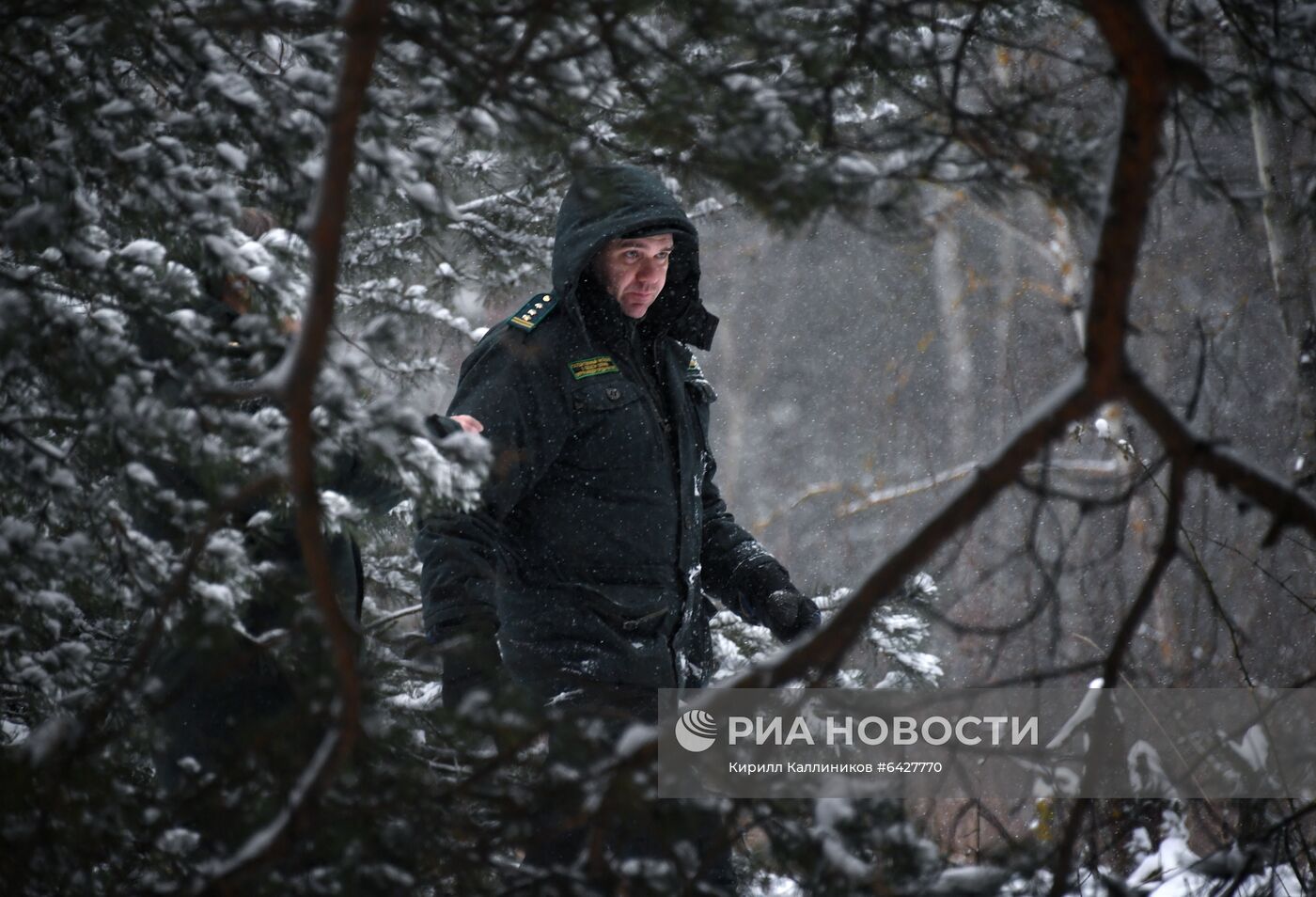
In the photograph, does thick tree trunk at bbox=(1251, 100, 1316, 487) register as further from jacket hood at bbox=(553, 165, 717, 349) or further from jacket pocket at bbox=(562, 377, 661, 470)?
jacket pocket at bbox=(562, 377, 661, 470)

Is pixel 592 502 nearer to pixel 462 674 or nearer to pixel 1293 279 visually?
pixel 462 674

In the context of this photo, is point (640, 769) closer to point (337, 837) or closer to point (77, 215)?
point (337, 837)

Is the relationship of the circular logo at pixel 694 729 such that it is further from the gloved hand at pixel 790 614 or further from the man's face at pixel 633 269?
the man's face at pixel 633 269

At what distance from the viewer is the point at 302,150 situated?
2275 mm

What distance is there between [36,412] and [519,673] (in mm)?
1200

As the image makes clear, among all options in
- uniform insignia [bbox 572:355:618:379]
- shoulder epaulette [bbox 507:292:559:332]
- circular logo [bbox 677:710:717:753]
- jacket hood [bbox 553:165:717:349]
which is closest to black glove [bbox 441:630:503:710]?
circular logo [bbox 677:710:717:753]

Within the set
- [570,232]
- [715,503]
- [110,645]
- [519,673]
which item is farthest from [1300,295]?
[110,645]

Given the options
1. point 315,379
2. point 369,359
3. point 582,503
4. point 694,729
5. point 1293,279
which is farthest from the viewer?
point 1293,279

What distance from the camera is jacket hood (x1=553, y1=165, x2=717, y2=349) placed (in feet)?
10.0

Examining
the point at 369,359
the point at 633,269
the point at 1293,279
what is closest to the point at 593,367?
the point at 633,269

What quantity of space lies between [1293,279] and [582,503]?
3.95 metres

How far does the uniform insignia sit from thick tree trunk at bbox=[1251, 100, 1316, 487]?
116 inches

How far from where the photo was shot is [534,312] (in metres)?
3.10

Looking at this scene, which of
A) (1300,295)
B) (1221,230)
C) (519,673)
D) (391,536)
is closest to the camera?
(519,673)
